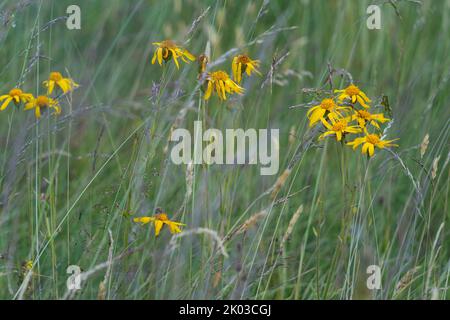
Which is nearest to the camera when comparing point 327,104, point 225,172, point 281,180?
point 281,180

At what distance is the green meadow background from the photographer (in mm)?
1626

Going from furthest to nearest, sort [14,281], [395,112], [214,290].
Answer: [395,112] → [14,281] → [214,290]

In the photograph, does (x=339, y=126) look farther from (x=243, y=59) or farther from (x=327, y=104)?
(x=243, y=59)

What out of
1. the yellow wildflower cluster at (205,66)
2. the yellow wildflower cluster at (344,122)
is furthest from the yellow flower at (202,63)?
the yellow wildflower cluster at (344,122)

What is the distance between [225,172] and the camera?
1.69 m

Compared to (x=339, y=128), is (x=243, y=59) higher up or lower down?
higher up

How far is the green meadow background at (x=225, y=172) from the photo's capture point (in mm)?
1626

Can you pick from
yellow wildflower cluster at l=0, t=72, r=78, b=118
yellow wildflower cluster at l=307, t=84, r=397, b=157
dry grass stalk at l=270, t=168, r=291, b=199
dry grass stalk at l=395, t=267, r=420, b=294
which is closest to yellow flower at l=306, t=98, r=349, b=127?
yellow wildflower cluster at l=307, t=84, r=397, b=157

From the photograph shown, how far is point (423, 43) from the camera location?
2650 millimetres

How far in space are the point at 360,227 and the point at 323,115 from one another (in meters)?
0.25

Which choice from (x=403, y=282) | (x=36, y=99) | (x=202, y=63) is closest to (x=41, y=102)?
(x=36, y=99)

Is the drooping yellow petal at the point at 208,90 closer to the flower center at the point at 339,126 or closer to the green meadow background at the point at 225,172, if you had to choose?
the green meadow background at the point at 225,172
